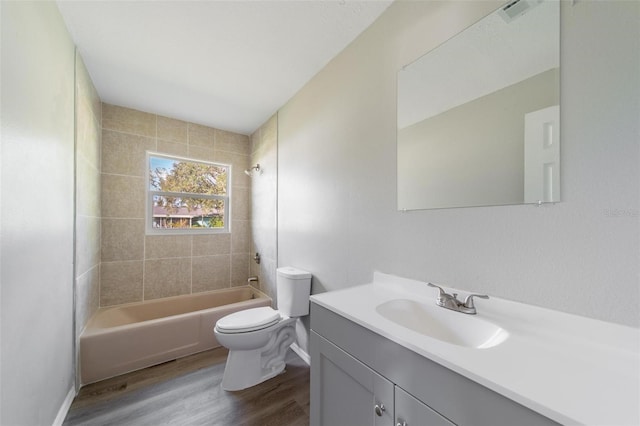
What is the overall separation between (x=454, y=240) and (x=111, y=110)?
3364 mm

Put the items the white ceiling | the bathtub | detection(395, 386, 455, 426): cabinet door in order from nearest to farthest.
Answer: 1. detection(395, 386, 455, 426): cabinet door
2. the white ceiling
3. the bathtub

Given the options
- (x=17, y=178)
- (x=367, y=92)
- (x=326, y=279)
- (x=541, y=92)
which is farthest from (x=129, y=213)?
(x=541, y=92)

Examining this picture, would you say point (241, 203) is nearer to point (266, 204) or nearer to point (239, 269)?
point (266, 204)

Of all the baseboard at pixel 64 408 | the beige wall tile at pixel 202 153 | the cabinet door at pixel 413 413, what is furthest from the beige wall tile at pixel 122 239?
the cabinet door at pixel 413 413

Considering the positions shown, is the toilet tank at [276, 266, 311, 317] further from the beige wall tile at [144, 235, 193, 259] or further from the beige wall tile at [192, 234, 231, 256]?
the beige wall tile at [144, 235, 193, 259]

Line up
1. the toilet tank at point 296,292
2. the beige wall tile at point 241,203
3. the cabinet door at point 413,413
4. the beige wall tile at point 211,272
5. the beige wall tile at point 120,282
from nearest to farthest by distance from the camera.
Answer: the cabinet door at point 413,413 → the toilet tank at point 296,292 → the beige wall tile at point 120,282 → the beige wall tile at point 211,272 → the beige wall tile at point 241,203

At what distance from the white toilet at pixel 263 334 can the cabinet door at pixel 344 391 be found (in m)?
0.76

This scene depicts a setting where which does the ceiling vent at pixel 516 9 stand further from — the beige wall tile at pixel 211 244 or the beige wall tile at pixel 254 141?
the beige wall tile at pixel 211 244

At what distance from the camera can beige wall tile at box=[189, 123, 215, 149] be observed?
9.54 feet

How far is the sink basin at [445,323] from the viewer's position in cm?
85

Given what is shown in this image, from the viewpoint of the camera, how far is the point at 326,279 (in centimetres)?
183

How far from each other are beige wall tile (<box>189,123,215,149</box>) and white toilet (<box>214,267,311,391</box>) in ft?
6.59

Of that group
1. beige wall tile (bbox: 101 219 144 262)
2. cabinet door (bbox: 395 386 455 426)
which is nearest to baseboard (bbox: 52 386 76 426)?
beige wall tile (bbox: 101 219 144 262)

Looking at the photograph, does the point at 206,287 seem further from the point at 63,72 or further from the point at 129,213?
the point at 63,72
